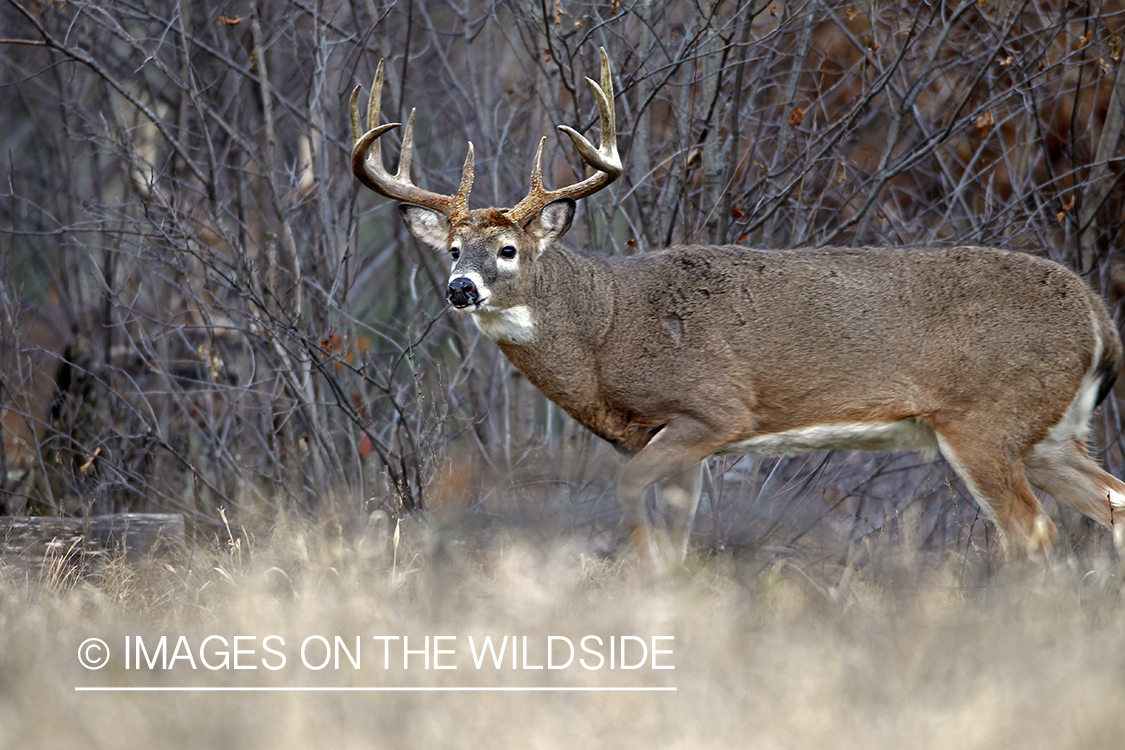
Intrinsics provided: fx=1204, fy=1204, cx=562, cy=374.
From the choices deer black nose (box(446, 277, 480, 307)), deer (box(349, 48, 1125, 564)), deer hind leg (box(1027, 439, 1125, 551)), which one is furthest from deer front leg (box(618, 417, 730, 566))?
deer hind leg (box(1027, 439, 1125, 551))

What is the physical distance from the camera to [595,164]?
5250 millimetres

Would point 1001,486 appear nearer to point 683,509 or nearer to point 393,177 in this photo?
point 683,509

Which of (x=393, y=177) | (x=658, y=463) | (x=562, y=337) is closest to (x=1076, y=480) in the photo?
(x=658, y=463)

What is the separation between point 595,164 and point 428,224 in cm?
85

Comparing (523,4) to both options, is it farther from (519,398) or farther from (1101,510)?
(1101,510)

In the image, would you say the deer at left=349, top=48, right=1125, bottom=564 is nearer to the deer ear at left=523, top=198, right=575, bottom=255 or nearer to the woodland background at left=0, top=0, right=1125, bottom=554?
the deer ear at left=523, top=198, right=575, bottom=255

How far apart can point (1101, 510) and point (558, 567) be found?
2.83 m

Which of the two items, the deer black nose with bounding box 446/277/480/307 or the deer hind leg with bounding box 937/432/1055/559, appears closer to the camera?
the deer black nose with bounding box 446/277/480/307

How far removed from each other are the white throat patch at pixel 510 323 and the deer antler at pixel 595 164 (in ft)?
1.33

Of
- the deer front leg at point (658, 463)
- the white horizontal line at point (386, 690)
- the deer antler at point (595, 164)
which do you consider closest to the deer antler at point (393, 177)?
the deer antler at point (595, 164)

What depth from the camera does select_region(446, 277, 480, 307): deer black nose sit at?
5055 mm

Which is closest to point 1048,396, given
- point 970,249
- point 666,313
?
point 970,249

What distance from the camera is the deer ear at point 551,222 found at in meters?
5.37

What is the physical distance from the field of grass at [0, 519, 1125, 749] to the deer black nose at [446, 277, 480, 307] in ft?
3.40
